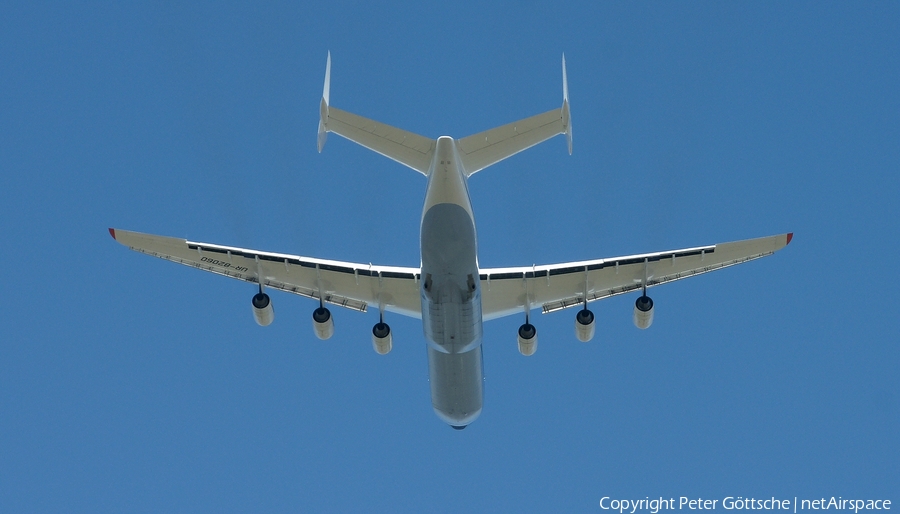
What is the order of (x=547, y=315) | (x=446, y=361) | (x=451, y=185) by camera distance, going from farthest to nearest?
(x=547, y=315), (x=446, y=361), (x=451, y=185)

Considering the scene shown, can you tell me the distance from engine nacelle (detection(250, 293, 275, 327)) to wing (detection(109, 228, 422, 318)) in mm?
577

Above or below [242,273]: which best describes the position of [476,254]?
below

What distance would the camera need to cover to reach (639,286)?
37.1m

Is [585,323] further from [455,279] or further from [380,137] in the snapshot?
[380,137]

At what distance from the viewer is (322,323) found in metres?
36.3

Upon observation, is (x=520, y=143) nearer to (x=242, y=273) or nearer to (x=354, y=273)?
(x=354, y=273)

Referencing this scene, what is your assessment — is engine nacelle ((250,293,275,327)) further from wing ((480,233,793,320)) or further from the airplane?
wing ((480,233,793,320))

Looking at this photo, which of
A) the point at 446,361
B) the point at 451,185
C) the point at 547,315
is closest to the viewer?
the point at 451,185

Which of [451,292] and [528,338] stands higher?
[528,338]

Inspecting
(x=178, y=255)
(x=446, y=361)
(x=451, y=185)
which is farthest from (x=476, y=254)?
(x=178, y=255)

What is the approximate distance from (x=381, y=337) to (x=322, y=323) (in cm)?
188

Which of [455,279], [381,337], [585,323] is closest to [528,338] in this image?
[585,323]

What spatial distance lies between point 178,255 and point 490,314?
9996 millimetres

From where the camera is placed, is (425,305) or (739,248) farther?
(739,248)
